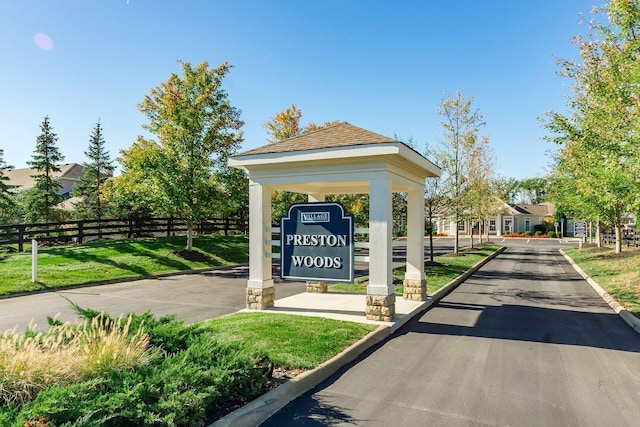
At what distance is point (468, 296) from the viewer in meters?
11.8

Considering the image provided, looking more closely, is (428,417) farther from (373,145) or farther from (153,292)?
(153,292)

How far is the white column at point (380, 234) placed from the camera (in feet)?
26.2

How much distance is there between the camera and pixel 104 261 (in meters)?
16.6

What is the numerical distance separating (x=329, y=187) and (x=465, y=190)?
13.0 meters

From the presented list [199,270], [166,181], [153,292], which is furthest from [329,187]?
[166,181]

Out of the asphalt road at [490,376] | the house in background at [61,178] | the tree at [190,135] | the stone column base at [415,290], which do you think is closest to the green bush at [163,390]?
the asphalt road at [490,376]

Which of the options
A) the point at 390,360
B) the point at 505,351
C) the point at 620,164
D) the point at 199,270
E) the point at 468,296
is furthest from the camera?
the point at 199,270

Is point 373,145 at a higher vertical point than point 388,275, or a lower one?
higher

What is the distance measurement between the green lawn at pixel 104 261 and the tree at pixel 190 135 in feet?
6.45

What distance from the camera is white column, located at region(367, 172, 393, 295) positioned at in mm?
7992

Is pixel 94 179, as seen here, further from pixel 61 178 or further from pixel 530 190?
pixel 530 190

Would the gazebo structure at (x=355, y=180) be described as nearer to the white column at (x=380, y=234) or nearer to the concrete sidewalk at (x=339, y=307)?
the white column at (x=380, y=234)

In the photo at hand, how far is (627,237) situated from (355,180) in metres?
30.0

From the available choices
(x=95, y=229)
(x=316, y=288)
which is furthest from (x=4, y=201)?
(x=316, y=288)
